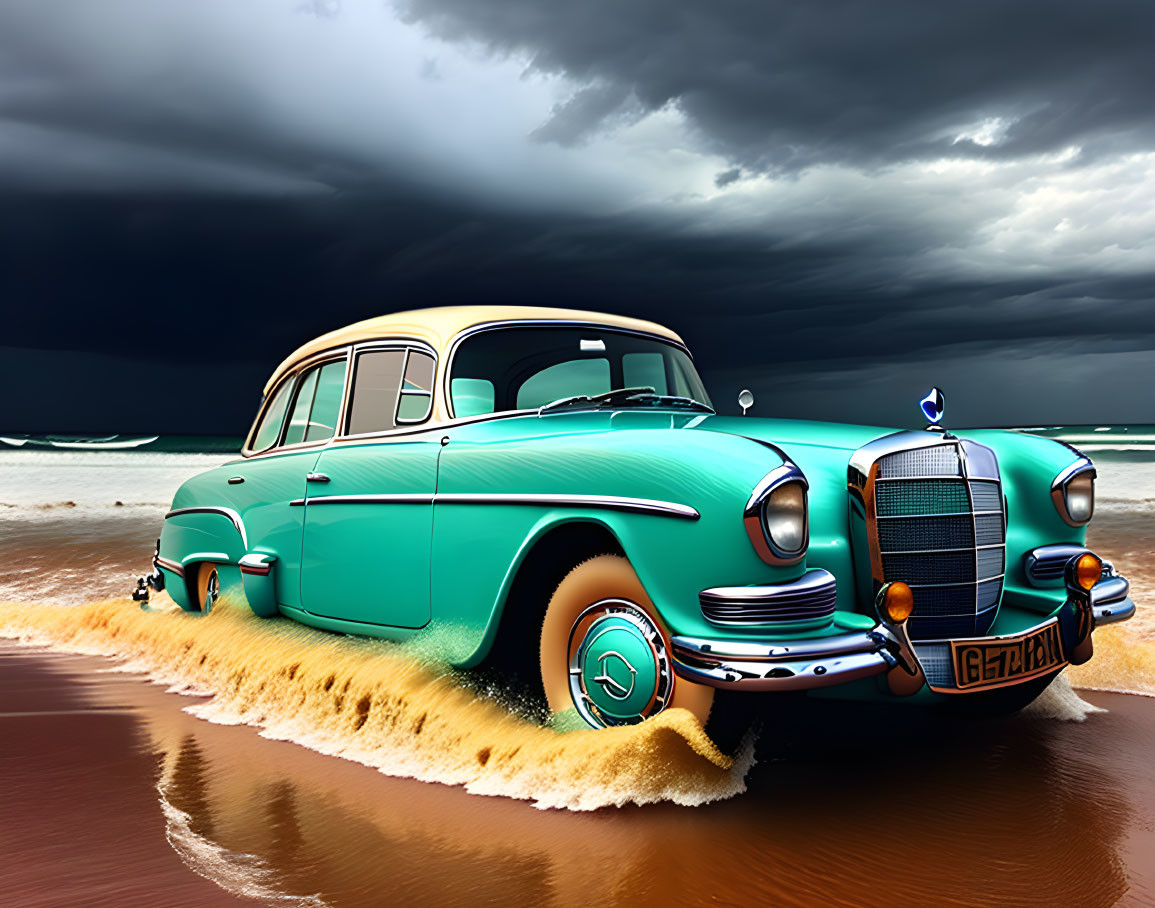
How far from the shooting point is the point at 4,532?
42.6ft

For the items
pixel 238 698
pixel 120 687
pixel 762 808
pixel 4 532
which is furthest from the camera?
pixel 4 532

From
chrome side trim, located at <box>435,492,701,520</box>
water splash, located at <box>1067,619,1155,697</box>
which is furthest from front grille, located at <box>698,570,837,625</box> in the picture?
water splash, located at <box>1067,619,1155,697</box>

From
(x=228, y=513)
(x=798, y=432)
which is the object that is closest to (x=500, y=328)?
(x=798, y=432)

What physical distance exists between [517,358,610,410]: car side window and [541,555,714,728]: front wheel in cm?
121

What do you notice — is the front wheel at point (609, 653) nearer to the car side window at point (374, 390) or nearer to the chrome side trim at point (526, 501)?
the chrome side trim at point (526, 501)

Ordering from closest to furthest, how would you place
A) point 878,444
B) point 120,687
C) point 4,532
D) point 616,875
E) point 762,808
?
point 616,875 < point 762,808 < point 878,444 < point 120,687 < point 4,532

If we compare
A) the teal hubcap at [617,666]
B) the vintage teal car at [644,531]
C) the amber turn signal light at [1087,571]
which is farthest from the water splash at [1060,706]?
the teal hubcap at [617,666]

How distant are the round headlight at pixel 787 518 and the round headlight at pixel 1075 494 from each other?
1.61 m

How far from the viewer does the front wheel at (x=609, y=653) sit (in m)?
3.01

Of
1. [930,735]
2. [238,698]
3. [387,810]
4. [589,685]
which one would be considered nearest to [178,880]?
[387,810]

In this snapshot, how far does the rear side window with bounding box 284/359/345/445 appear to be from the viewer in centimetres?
493

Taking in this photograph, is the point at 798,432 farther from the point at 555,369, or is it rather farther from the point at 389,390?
the point at 389,390

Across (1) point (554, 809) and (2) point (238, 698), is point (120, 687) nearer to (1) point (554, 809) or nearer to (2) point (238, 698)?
(2) point (238, 698)

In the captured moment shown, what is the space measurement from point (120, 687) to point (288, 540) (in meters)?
1.32
